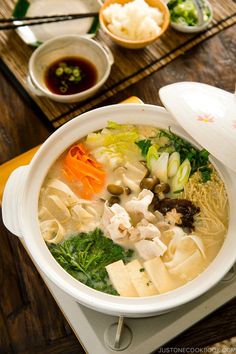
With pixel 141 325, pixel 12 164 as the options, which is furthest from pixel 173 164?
pixel 12 164

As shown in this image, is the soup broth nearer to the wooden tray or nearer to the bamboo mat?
the wooden tray

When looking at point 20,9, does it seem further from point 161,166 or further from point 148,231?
point 148,231

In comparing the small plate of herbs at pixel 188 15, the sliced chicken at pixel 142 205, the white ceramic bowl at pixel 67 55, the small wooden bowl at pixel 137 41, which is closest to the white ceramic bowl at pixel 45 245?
the sliced chicken at pixel 142 205

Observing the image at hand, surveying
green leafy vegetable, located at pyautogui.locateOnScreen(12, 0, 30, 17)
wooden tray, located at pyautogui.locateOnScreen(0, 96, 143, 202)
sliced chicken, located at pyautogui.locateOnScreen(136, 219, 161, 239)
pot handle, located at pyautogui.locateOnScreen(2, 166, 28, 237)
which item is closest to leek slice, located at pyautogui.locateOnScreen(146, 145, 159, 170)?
sliced chicken, located at pyautogui.locateOnScreen(136, 219, 161, 239)

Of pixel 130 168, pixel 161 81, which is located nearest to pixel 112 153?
pixel 130 168

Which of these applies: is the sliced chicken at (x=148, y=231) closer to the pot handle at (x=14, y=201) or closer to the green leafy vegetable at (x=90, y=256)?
the green leafy vegetable at (x=90, y=256)
